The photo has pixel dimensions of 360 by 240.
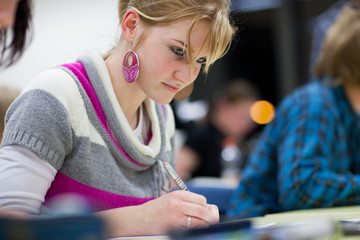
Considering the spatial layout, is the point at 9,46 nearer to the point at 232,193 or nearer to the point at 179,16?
the point at 179,16

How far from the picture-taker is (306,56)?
474 centimetres

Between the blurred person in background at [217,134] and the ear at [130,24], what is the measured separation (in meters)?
2.17

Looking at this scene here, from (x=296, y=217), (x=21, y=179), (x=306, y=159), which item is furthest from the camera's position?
(x=306, y=159)

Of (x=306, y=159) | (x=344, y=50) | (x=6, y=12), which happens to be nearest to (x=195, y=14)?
(x=6, y=12)

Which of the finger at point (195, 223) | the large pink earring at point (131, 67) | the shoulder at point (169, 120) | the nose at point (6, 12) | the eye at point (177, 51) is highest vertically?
the nose at point (6, 12)

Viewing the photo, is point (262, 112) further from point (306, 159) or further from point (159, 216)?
point (159, 216)

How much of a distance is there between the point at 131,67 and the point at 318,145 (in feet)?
2.40

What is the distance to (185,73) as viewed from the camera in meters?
0.94

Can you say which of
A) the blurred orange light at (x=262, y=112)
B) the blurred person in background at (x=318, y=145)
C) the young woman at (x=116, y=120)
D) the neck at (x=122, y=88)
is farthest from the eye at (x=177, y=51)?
the blurred orange light at (x=262, y=112)

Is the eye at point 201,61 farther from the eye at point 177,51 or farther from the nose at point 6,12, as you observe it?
the nose at point 6,12

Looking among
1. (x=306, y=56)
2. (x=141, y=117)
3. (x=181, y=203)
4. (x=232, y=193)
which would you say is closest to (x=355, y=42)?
(x=232, y=193)

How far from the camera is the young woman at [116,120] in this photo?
790 millimetres

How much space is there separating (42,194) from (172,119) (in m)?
0.50

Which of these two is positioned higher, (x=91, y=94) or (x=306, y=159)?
(x=91, y=94)
